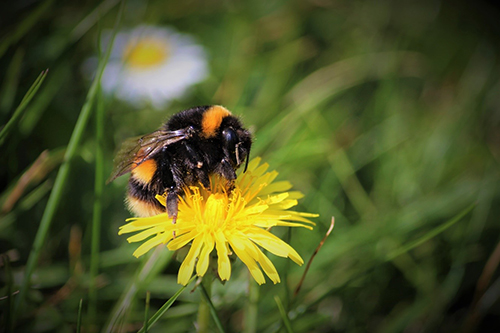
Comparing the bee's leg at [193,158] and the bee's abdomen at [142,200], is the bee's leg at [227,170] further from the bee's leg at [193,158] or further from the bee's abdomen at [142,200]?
the bee's abdomen at [142,200]

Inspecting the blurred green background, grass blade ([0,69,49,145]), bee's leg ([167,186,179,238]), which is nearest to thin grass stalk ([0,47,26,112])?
the blurred green background

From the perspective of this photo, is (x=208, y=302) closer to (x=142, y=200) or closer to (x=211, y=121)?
(x=142, y=200)

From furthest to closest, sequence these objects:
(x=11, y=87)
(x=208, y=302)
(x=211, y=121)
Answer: (x=11, y=87)
(x=211, y=121)
(x=208, y=302)

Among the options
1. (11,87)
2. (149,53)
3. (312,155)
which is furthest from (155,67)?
(312,155)

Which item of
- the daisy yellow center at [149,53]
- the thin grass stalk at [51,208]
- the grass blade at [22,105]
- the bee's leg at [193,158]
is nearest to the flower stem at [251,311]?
the bee's leg at [193,158]

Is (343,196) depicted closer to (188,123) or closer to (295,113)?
(295,113)

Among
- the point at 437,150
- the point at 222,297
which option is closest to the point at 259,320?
the point at 222,297
